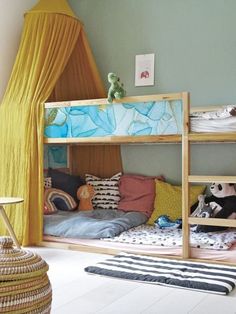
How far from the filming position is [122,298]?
2336 mm

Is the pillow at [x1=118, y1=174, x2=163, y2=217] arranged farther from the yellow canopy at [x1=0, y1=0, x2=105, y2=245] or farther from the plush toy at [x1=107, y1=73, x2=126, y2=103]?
the plush toy at [x1=107, y1=73, x2=126, y2=103]

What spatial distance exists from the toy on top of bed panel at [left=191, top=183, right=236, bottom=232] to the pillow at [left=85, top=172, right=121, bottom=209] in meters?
0.87

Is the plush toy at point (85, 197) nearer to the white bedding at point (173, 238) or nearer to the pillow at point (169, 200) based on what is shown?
the pillow at point (169, 200)

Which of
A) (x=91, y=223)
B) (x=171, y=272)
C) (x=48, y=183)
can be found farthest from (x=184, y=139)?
(x=48, y=183)

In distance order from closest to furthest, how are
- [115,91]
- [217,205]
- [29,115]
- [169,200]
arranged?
[115,91] < [217,205] < [29,115] < [169,200]

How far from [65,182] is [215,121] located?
5.92 feet

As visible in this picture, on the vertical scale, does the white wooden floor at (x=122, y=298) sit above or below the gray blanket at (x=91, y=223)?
below

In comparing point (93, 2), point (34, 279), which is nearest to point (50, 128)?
point (93, 2)

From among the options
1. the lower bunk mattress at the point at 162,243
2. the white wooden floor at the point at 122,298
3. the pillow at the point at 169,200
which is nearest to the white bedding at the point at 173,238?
the lower bunk mattress at the point at 162,243

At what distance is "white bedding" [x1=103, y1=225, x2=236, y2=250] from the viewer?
309 cm

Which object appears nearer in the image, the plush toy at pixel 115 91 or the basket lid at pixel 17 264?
the basket lid at pixel 17 264

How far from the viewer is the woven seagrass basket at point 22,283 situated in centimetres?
161

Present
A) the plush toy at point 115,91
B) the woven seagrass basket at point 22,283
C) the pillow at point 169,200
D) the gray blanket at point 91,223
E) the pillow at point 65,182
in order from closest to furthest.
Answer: the woven seagrass basket at point 22,283 < the plush toy at point 115,91 < the gray blanket at point 91,223 < the pillow at point 169,200 < the pillow at point 65,182

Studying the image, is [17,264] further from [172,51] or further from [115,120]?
[172,51]
